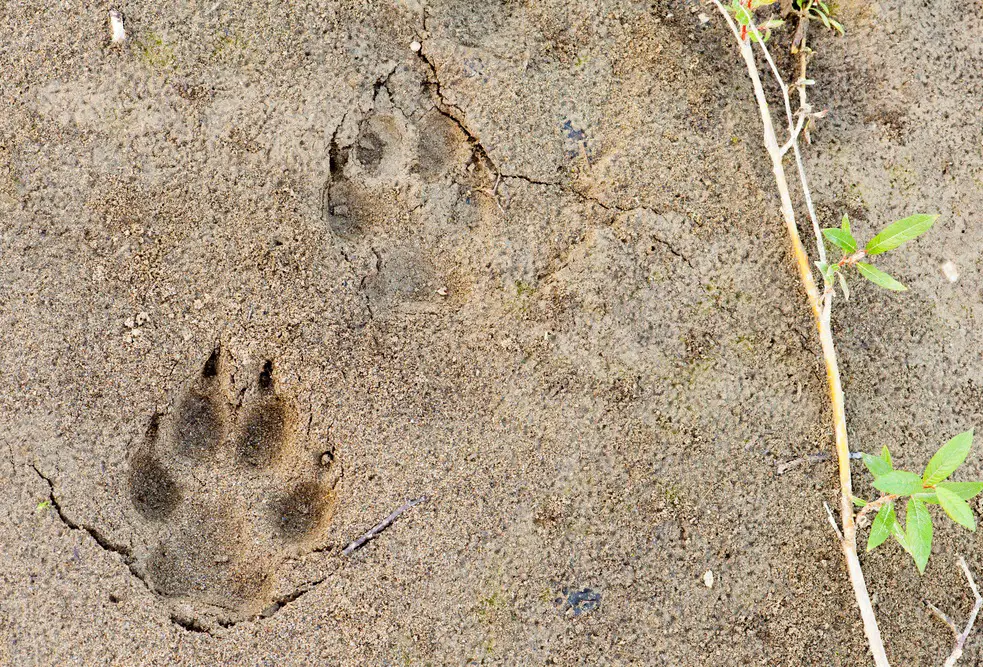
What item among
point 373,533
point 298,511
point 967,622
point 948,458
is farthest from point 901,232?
point 298,511

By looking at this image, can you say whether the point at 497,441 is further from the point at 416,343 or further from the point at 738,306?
the point at 738,306

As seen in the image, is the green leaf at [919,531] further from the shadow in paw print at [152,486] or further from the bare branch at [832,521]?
the shadow in paw print at [152,486]

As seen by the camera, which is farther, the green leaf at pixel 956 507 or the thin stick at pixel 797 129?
the thin stick at pixel 797 129

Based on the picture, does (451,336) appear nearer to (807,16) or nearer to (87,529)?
(87,529)

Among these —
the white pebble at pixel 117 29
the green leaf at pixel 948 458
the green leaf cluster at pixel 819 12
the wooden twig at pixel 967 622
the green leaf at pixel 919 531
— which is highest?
the green leaf cluster at pixel 819 12

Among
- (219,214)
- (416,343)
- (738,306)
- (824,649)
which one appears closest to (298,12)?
(219,214)

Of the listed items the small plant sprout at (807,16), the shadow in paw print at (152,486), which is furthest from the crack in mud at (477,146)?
the shadow in paw print at (152,486)

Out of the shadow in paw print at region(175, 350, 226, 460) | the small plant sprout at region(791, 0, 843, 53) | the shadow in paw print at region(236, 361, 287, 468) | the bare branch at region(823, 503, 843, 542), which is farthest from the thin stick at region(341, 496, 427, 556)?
the small plant sprout at region(791, 0, 843, 53)
